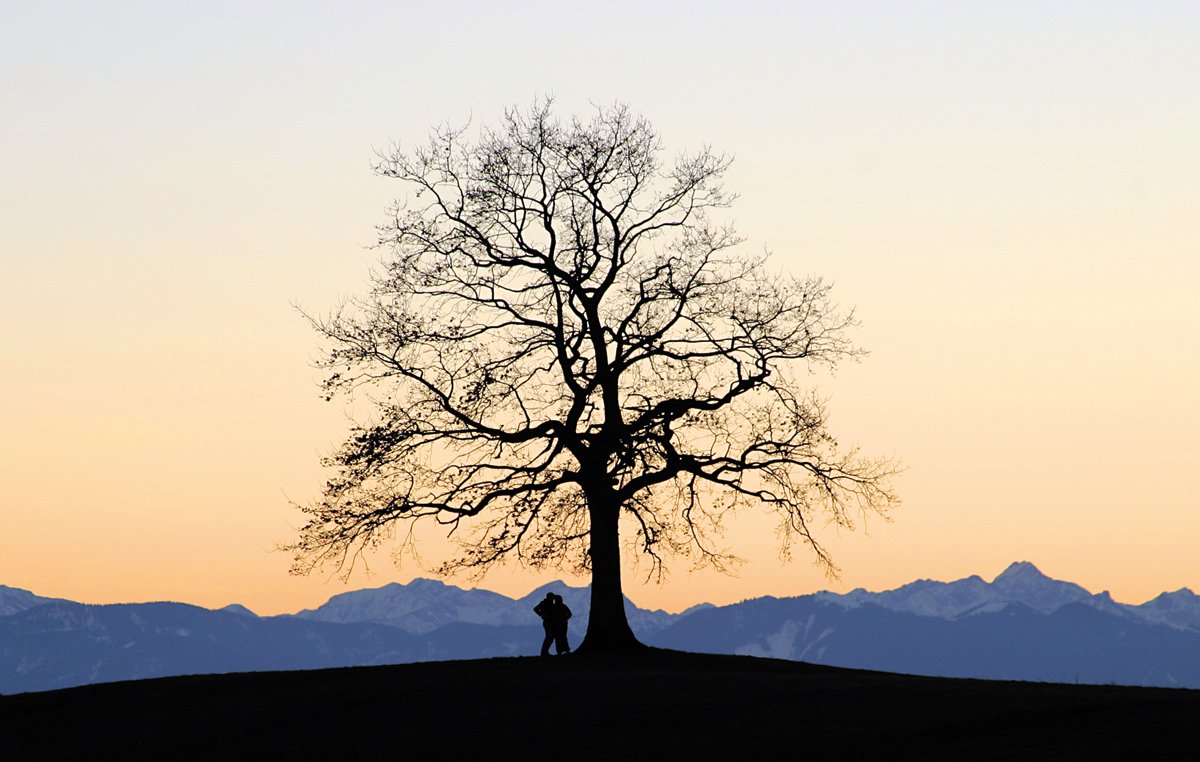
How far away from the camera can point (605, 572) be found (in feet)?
174

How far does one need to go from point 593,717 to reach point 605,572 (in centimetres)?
1680

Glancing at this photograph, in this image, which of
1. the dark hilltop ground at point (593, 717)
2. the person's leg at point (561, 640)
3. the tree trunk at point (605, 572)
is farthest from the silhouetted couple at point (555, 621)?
the dark hilltop ground at point (593, 717)

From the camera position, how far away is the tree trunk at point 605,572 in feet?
172

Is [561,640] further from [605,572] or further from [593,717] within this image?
[593,717]

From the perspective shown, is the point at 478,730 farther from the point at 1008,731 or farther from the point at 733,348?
the point at 733,348

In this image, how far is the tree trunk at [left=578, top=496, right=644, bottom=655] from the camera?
52562mm

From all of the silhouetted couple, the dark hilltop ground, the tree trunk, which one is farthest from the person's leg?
the dark hilltop ground

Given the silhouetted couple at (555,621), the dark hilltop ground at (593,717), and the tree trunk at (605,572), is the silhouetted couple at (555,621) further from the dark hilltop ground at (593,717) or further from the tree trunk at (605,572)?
the dark hilltop ground at (593,717)

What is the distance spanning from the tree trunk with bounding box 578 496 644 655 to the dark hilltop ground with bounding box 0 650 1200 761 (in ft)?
14.9

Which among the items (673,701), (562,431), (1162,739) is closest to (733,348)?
(562,431)

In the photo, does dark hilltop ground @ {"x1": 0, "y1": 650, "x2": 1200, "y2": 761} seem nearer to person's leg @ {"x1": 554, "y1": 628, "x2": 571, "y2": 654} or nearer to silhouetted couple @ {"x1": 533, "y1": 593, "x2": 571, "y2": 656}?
silhouetted couple @ {"x1": 533, "y1": 593, "x2": 571, "y2": 656}

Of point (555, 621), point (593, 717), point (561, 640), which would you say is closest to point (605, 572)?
point (555, 621)

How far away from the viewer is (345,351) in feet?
171

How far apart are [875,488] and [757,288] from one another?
757 cm
